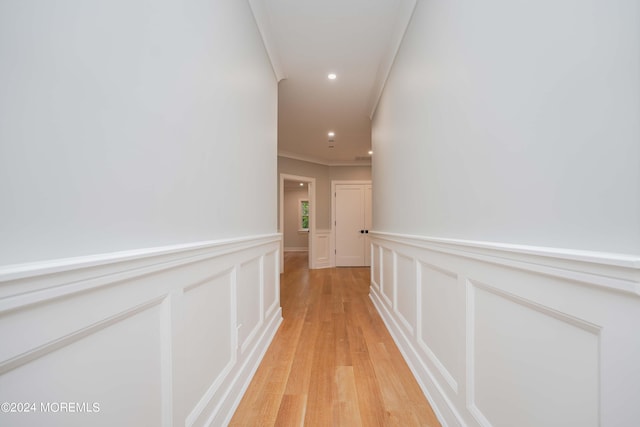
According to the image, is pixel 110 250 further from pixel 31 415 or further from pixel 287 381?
pixel 287 381

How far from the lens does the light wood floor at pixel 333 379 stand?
54.6 inches

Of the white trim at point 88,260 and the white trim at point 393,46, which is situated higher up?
the white trim at point 393,46

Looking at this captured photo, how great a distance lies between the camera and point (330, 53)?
2.59 m

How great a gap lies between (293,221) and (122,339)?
1021cm

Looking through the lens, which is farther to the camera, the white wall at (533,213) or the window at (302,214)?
the window at (302,214)

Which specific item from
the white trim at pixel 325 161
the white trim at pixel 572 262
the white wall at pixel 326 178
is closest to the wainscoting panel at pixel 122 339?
the white trim at pixel 572 262

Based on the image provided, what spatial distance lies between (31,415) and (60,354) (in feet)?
0.32

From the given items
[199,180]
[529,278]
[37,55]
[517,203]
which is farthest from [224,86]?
[529,278]

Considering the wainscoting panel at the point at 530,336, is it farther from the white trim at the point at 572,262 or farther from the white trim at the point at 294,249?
the white trim at the point at 294,249

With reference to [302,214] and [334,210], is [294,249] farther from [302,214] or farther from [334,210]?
[334,210]

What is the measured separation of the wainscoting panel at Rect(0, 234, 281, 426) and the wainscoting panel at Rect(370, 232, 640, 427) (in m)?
1.04

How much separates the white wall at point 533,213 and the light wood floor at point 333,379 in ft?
0.71

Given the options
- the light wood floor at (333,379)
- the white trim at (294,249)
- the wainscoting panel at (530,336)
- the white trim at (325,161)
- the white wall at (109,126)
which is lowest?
the white trim at (294,249)

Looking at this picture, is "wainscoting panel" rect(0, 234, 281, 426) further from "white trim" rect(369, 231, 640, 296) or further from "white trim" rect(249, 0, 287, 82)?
A: "white trim" rect(249, 0, 287, 82)
